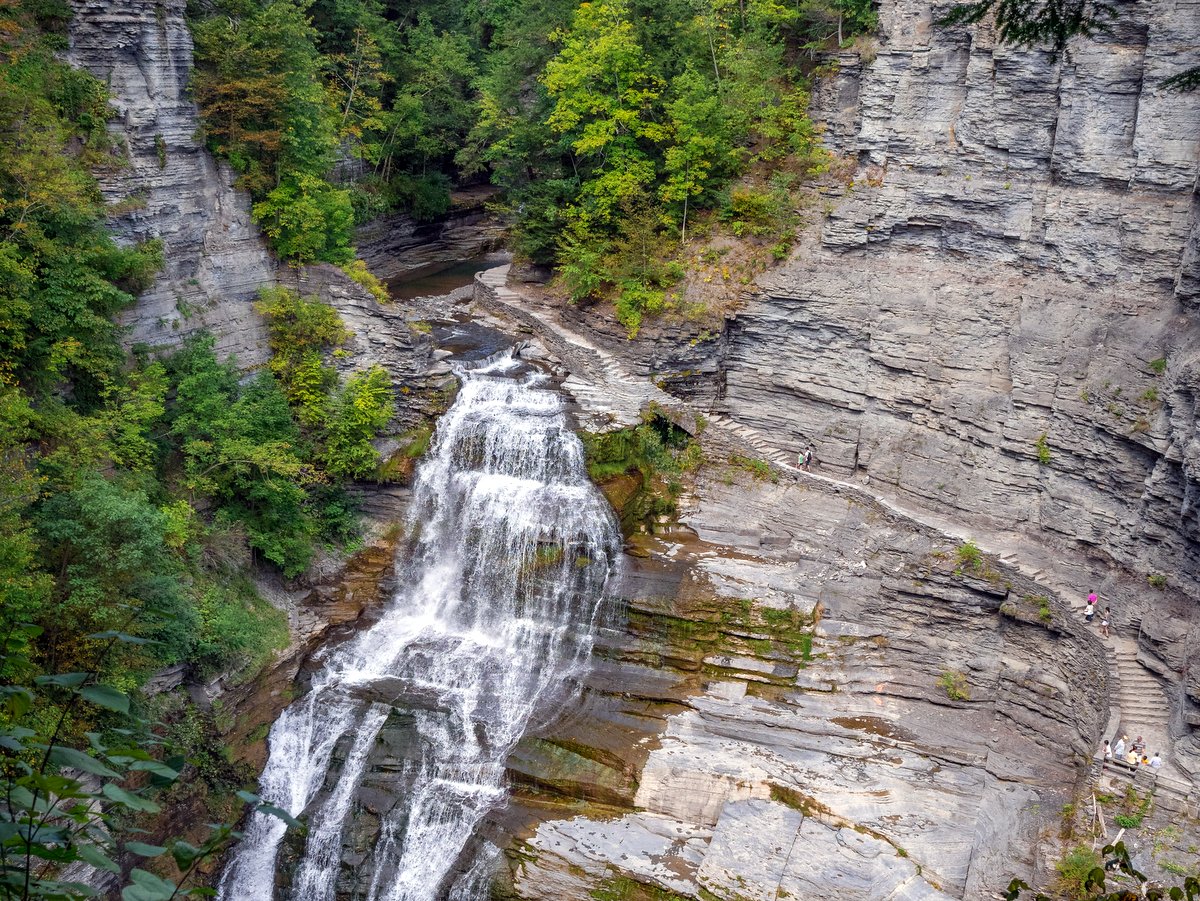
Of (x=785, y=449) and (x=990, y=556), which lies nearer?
(x=990, y=556)

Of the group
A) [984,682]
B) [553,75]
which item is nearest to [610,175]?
[553,75]

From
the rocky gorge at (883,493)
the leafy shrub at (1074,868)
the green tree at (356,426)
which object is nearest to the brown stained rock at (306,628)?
the rocky gorge at (883,493)

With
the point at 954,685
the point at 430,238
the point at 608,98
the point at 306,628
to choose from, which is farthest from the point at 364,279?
the point at 954,685

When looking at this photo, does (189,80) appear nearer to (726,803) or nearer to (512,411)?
(512,411)

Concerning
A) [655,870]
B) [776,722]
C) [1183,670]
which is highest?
[1183,670]

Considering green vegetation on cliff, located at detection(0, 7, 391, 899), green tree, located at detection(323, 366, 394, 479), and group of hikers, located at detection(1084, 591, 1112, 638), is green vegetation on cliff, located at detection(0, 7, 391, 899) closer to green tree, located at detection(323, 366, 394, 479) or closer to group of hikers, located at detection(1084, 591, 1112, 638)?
green tree, located at detection(323, 366, 394, 479)

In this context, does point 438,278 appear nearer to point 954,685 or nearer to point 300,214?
point 300,214
